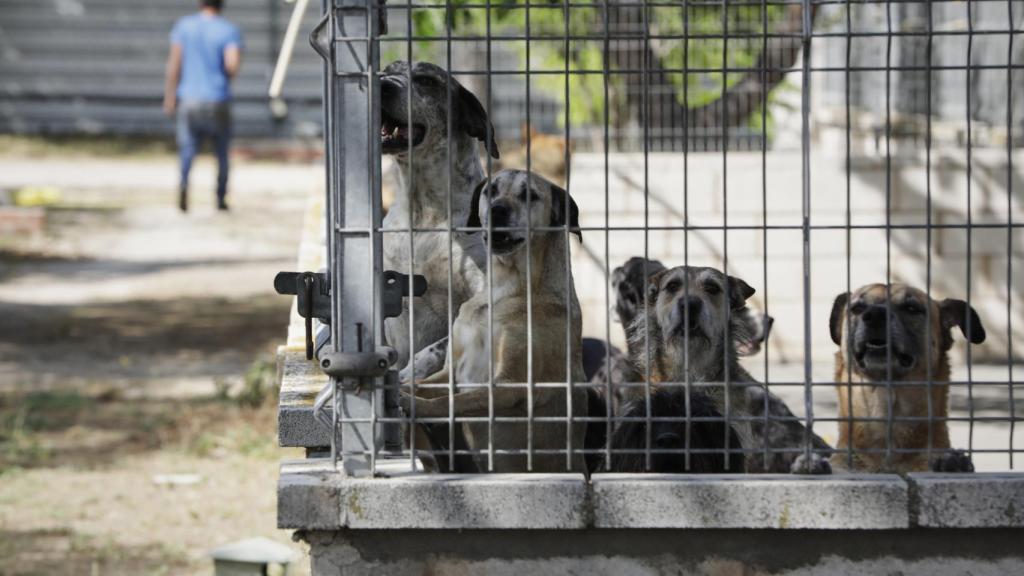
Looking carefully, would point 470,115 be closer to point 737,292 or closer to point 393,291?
point 737,292

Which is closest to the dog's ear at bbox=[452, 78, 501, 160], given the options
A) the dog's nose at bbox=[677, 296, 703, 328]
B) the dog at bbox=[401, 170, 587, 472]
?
the dog at bbox=[401, 170, 587, 472]

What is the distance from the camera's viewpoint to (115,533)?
7.90 m

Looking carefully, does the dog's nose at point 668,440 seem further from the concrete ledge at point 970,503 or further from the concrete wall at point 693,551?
the concrete ledge at point 970,503

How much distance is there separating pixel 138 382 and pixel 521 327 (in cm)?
710

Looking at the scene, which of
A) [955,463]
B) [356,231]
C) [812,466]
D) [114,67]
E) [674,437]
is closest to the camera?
[356,231]

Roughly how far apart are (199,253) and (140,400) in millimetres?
7766

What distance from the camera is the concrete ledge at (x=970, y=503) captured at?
4230 millimetres

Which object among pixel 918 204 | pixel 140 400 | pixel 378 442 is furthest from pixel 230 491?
pixel 918 204

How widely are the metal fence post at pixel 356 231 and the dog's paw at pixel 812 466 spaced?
120 cm

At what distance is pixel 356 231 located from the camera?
4.33 m

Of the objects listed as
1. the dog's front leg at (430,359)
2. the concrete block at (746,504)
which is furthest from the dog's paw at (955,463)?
the dog's front leg at (430,359)

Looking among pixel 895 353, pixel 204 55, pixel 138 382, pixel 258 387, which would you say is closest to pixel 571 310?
pixel 895 353

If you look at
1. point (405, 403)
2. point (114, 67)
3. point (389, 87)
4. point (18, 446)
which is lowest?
point (18, 446)

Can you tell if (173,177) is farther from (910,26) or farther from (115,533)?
(115,533)
